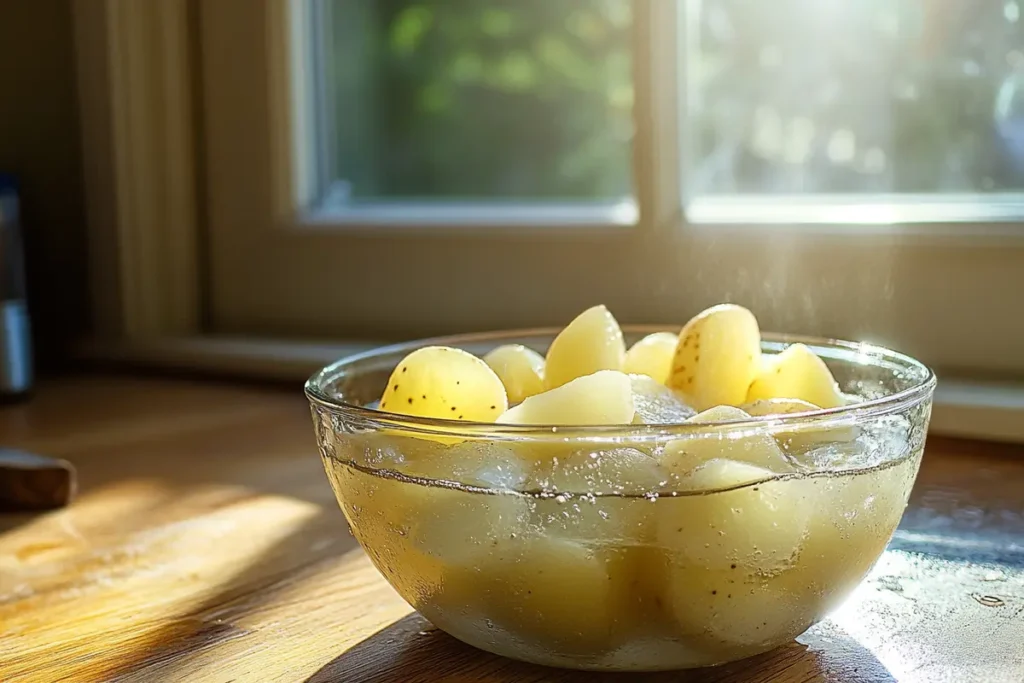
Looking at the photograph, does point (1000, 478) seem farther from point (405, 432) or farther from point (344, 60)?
point (344, 60)

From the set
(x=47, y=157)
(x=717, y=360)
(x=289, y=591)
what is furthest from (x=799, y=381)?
(x=47, y=157)

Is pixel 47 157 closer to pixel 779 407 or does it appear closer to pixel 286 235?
pixel 286 235

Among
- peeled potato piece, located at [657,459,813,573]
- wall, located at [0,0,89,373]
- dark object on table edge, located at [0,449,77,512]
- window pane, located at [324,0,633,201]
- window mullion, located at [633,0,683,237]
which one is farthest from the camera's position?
wall, located at [0,0,89,373]

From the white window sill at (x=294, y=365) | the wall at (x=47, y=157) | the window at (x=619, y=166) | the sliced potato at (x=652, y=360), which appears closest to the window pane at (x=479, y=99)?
the window at (x=619, y=166)

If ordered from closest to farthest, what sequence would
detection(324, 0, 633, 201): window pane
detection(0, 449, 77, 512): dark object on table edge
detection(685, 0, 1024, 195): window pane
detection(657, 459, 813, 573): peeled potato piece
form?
detection(657, 459, 813, 573): peeled potato piece < detection(0, 449, 77, 512): dark object on table edge < detection(685, 0, 1024, 195): window pane < detection(324, 0, 633, 201): window pane

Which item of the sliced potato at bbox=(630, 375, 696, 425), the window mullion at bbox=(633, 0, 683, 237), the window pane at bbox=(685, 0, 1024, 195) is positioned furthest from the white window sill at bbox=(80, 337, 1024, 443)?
the sliced potato at bbox=(630, 375, 696, 425)

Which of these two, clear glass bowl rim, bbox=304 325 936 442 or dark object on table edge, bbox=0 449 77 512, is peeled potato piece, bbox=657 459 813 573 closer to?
clear glass bowl rim, bbox=304 325 936 442
